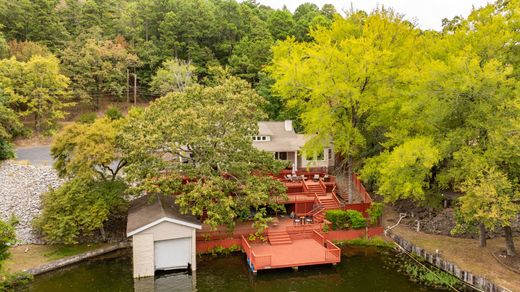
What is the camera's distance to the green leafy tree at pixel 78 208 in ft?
72.7

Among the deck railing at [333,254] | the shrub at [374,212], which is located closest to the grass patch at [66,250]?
the deck railing at [333,254]

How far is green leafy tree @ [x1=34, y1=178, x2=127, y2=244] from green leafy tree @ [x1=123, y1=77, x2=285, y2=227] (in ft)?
6.83

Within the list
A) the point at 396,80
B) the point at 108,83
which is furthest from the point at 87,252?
the point at 108,83

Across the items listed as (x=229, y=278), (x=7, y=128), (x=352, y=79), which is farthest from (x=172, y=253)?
(x=7, y=128)

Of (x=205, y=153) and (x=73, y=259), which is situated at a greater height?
(x=205, y=153)

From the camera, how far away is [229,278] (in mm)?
20609

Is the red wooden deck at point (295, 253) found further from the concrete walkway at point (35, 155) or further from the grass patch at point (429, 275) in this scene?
the concrete walkway at point (35, 155)

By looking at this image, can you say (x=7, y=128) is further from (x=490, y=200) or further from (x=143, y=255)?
(x=490, y=200)

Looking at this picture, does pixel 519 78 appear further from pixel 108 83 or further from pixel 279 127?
pixel 108 83

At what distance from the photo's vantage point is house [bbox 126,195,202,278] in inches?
Answer: 814

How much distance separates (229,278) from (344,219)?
8796 millimetres

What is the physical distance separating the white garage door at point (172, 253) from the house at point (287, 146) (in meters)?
13.1

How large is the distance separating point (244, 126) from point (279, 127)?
12659 millimetres

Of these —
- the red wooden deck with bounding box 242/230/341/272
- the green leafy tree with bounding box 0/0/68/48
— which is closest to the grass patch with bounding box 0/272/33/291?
the red wooden deck with bounding box 242/230/341/272
